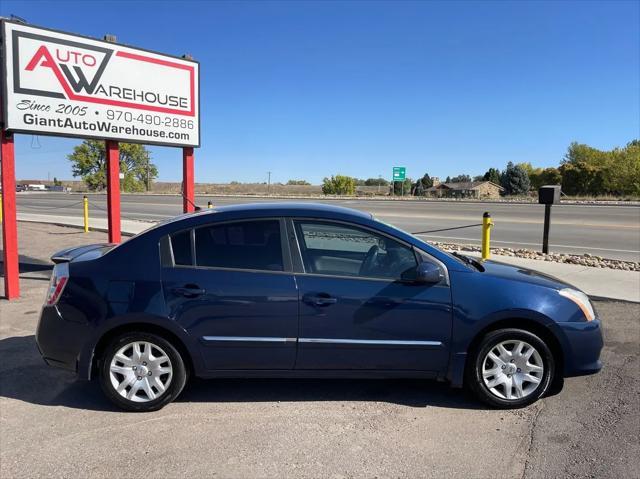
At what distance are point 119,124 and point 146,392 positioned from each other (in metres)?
5.79

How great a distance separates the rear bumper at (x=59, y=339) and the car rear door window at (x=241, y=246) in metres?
1.03

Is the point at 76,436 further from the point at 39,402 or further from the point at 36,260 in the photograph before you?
the point at 36,260

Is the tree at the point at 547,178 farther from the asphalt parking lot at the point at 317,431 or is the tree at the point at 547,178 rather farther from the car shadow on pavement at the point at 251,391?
the car shadow on pavement at the point at 251,391

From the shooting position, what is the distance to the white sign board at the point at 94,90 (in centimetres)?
732

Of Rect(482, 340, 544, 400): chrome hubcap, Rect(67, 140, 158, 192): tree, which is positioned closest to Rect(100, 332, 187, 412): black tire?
Rect(482, 340, 544, 400): chrome hubcap

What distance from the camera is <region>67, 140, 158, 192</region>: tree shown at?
242ft

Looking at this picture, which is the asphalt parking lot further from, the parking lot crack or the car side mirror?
the car side mirror

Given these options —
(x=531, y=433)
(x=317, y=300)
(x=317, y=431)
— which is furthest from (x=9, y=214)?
(x=531, y=433)

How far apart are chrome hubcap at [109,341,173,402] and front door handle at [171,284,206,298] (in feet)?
1.47

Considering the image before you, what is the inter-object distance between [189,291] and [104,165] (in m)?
78.3

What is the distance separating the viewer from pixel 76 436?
3.60 meters

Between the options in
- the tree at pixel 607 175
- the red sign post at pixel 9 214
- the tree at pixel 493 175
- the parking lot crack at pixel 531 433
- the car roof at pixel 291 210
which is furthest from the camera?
the tree at pixel 493 175

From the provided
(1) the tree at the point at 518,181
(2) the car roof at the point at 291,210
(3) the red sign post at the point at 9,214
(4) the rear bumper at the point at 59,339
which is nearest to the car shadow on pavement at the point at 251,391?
(4) the rear bumper at the point at 59,339

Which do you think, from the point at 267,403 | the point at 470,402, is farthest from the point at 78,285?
the point at 470,402
